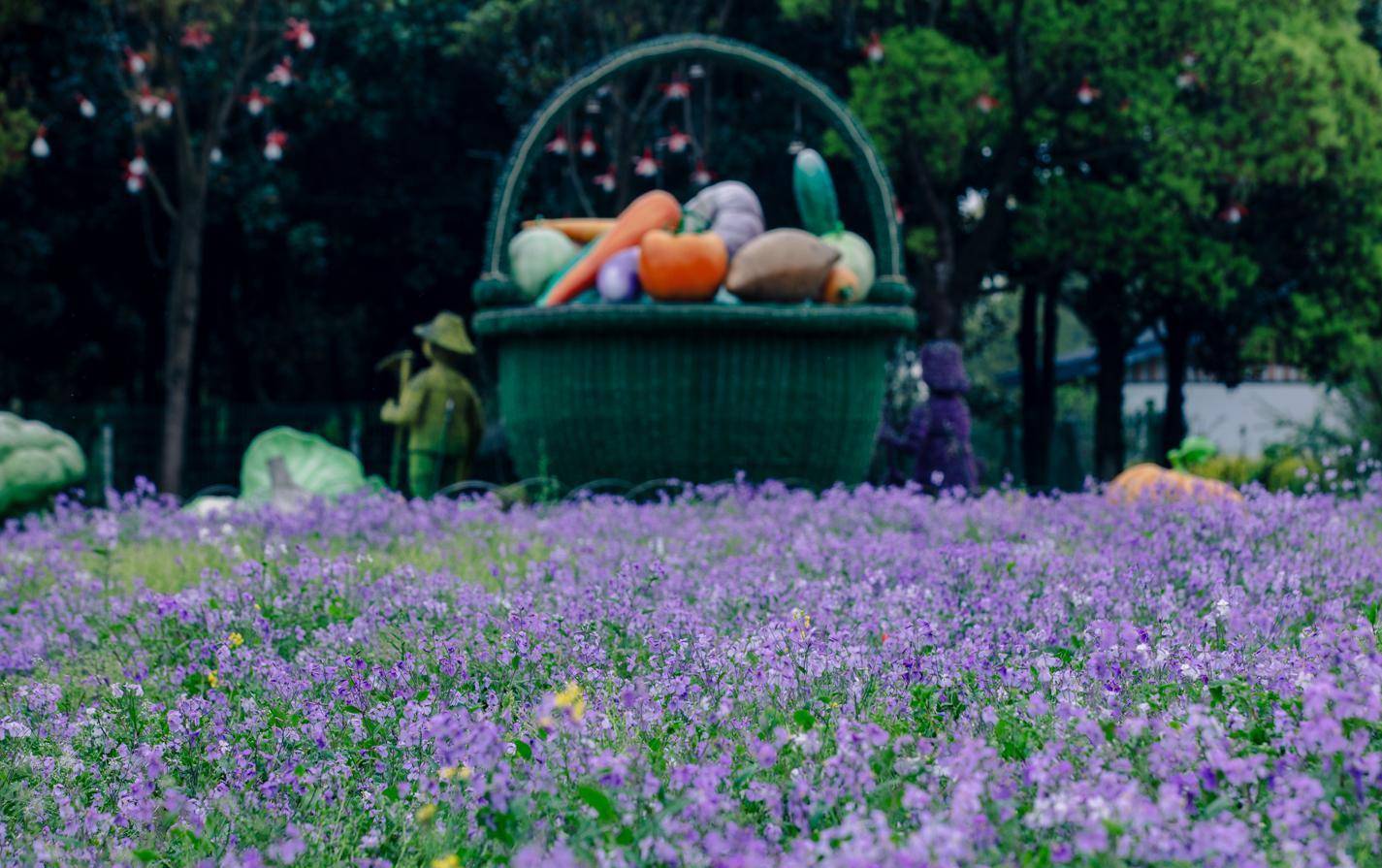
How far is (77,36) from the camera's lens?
15531mm

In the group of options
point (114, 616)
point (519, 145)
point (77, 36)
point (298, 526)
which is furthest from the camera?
point (77, 36)

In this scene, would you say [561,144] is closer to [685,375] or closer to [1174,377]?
[685,375]

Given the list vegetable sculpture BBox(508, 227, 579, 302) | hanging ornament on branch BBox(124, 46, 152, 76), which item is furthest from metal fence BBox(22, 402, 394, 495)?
vegetable sculpture BBox(508, 227, 579, 302)

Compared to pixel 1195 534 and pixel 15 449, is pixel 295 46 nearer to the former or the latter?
pixel 15 449

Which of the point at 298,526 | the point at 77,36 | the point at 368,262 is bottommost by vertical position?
the point at 298,526

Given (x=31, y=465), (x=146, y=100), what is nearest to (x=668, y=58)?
(x=31, y=465)

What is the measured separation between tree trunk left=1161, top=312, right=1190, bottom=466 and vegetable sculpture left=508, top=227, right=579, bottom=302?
46.9 feet

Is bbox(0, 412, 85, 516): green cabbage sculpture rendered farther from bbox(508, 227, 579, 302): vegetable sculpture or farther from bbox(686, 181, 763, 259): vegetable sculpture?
bbox(686, 181, 763, 259): vegetable sculpture

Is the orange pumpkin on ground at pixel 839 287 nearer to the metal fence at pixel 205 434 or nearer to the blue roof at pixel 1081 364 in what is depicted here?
the metal fence at pixel 205 434

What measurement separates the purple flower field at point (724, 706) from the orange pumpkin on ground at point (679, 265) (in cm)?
273

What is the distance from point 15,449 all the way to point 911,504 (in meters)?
5.32

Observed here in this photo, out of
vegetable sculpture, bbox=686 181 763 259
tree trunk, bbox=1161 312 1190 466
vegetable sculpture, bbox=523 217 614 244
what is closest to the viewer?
vegetable sculpture, bbox=686 181 763 259

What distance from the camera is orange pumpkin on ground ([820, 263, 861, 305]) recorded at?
725 cm

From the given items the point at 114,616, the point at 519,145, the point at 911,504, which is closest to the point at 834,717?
the point at 114,616
